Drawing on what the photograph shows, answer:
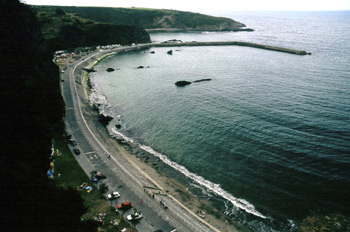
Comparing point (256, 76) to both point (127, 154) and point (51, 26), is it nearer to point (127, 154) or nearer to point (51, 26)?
point (127, 154)

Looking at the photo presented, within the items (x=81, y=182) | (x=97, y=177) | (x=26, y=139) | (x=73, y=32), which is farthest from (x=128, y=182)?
(x=73, y=32)

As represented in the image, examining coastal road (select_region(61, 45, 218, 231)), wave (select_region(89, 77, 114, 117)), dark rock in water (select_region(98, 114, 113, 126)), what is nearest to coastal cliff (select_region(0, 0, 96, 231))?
coastal road (select_region(61, 45, 218, 231))

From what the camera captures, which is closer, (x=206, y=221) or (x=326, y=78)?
(x=206, y=221)

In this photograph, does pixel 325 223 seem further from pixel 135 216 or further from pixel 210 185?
pixel 135 216

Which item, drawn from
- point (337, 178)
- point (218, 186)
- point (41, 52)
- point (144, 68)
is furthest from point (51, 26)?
point (337, 178)

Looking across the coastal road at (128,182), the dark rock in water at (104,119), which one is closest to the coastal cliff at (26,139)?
the coastal road at (128,182)

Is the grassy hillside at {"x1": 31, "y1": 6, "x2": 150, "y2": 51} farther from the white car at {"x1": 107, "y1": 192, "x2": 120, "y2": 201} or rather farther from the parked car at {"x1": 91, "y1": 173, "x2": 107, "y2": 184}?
the white car at {"x1": 107, "y1": 192, "x2": 120, "y2": 201}

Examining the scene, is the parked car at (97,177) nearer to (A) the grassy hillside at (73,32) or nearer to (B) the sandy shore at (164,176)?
(B) the sandy shore at (164,176)

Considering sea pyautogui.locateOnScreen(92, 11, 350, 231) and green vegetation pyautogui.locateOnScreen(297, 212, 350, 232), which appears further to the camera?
sea pyautogui.locateOnScreen(92, 11, 350, 231)
